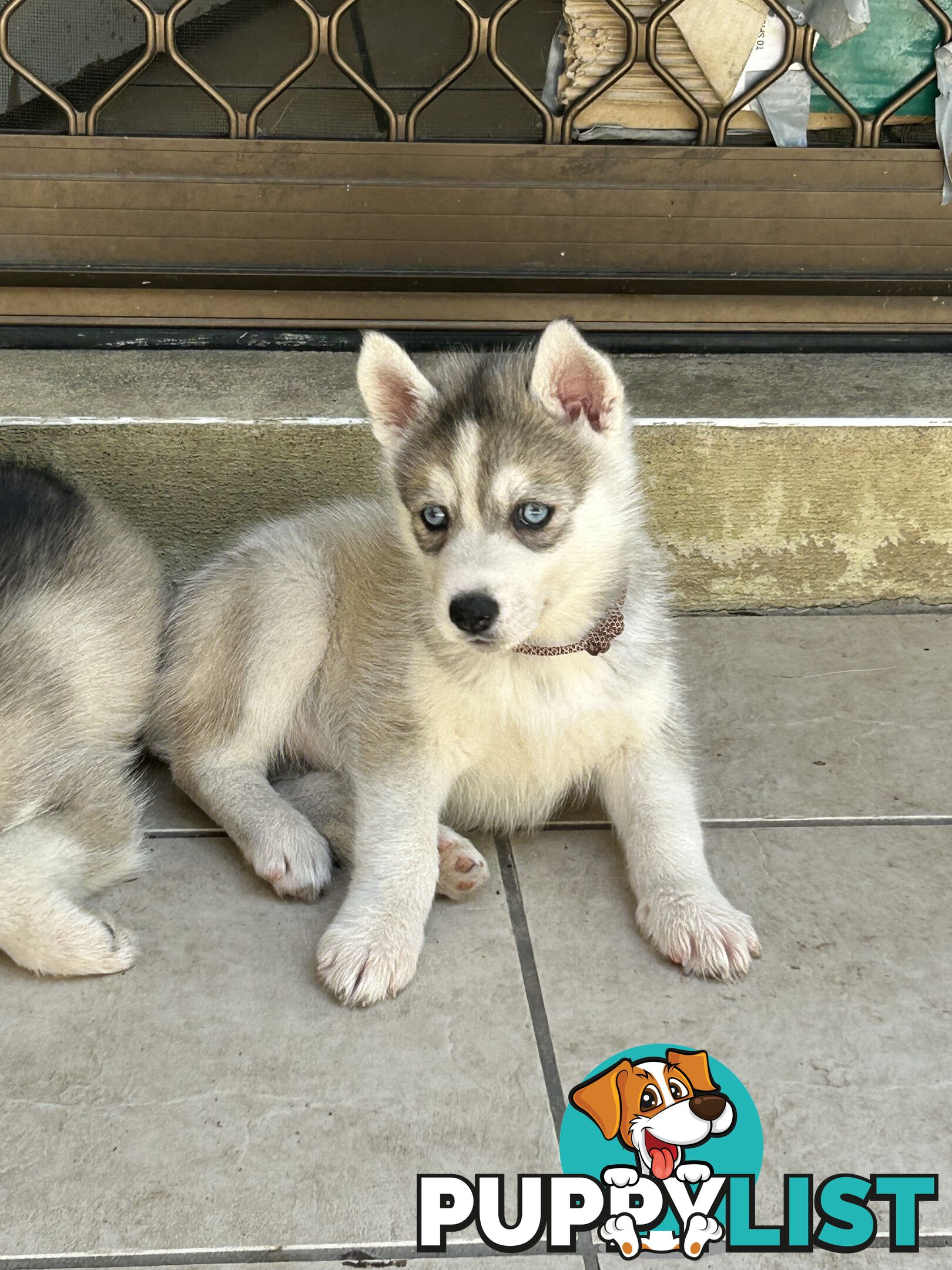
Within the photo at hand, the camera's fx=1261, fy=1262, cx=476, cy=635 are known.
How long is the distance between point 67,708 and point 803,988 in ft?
5.93

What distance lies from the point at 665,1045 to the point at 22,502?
6.81 ft

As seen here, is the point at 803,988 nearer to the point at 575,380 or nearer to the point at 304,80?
the point at 575,380

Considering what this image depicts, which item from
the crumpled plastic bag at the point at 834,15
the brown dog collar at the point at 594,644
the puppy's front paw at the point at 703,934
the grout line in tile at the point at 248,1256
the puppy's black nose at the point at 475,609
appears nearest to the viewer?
the grout line in tile at the point at 248,1256

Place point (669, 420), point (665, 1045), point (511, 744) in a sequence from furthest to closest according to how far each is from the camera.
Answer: point (669, 420) → point (511, 744) → point (665, 1045)

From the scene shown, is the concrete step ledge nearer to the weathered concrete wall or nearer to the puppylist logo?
the weathered concrete wall

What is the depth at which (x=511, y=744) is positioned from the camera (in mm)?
2893

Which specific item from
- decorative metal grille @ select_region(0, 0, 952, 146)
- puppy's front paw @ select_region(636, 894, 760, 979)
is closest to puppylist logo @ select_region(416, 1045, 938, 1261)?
puppy's front paw @ select_region(636, 894, 760, 979)

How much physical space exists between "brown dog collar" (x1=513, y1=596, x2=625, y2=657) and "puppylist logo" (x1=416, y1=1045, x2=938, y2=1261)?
37.5 inches

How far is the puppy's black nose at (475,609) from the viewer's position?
2.46m

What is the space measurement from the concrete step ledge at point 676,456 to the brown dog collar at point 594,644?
1.25 metres

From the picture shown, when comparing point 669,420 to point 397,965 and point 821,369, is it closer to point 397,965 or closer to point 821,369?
point 821,369

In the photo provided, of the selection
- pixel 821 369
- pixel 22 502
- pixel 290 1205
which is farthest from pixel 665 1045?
pixel 821 369

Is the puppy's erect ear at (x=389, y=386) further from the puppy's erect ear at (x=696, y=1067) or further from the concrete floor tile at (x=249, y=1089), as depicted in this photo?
the puppy's erect ear at (x=696, y=1067)

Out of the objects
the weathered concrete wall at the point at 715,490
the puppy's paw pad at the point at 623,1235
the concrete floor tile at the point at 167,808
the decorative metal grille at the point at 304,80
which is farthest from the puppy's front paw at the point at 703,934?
the decorative metal grille at the point at 304,80
